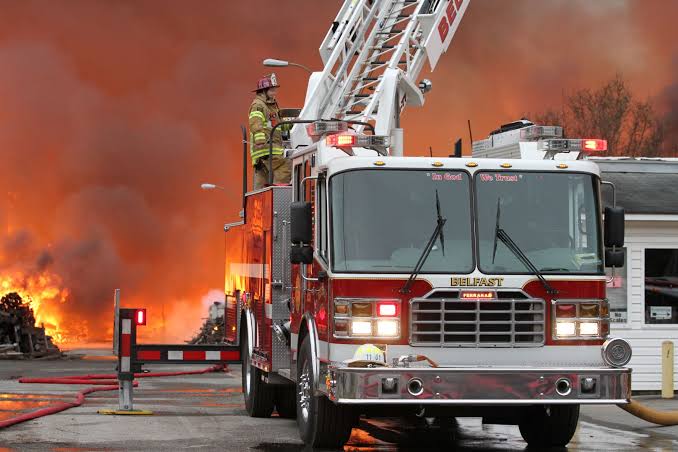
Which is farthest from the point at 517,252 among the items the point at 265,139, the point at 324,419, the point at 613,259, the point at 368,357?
the point at 265,139

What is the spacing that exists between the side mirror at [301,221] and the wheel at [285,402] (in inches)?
143

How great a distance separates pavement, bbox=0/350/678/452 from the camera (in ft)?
36.3

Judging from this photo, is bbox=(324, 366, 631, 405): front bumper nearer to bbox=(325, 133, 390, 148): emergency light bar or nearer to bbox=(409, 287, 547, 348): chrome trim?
bbox=(409, 287, 547, 348): chrome trim

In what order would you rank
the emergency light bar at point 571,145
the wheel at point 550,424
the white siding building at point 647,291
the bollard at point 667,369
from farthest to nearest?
the white siding building at point 647,291 < the bollard at point 667,369 < the wheel at point 550,424 < the emergency light bar at point 571,145

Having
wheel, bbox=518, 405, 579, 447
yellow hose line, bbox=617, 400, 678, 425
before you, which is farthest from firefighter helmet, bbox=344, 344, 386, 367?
yellow hose line, bbox=617, 400, 678, 425

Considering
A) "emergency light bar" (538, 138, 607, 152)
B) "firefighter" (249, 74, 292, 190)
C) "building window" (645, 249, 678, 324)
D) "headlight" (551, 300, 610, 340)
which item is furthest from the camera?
"building window" (645, 249, 678, 324)

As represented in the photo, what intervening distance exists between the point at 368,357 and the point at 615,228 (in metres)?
2.33

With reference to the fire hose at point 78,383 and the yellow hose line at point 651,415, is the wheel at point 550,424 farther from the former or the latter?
the fire hose at point 78,383

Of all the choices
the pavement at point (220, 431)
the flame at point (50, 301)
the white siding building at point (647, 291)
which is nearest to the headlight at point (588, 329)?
the pavement at point (220, 431)

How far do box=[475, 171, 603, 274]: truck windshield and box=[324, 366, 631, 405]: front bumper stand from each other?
84cm

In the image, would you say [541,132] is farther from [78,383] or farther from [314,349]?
[78,383]

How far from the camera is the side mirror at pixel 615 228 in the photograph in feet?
34.6

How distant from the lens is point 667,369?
55.4 ft

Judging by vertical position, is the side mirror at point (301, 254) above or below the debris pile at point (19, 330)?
above
